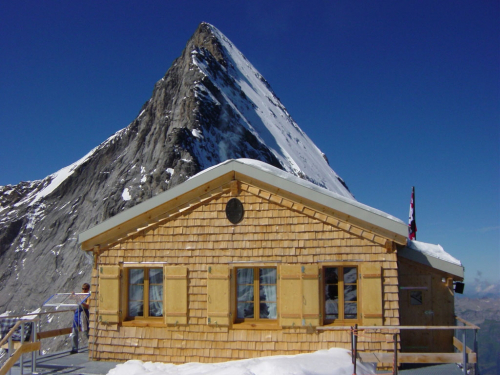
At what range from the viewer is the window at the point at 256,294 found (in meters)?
9.88

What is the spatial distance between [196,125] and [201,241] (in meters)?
40.6

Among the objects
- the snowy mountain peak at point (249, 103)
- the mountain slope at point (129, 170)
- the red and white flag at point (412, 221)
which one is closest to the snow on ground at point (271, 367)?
the red and white flag at point (412, 221)

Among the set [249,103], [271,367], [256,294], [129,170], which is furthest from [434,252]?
[249,103]

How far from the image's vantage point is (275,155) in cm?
6206

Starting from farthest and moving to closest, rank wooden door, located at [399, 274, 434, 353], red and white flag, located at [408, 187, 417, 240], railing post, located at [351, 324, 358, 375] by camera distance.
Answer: red and white flag, located at [408, 187, 417, 240], wooden door, located at [399, 274, 434, 353], railing post, located at [351, 324, 358, 375]

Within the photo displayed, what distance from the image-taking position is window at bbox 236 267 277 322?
389 inches

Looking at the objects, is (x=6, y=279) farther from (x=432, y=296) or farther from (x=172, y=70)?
(x=432, y=296)

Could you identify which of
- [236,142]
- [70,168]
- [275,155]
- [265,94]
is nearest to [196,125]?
[236,142]

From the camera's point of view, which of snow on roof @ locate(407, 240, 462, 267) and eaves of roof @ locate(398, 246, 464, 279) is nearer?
eaves of roof @ locate(398, 246, 464, 279)

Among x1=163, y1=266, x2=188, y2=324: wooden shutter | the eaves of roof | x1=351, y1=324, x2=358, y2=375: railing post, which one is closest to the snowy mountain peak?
x1=163, y1=266, x2=188, y2=324: wooden shutter

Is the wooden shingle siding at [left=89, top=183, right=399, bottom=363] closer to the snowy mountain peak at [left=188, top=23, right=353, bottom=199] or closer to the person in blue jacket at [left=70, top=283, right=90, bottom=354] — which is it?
the person in blue jacket at [left=70, top=283, right=90, bottom=354]

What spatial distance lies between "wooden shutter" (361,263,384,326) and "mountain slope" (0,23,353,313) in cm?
3207

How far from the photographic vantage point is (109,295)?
33.9 feet

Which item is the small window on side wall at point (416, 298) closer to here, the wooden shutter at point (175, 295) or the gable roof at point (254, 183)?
the gable roof at point (254, 183)
